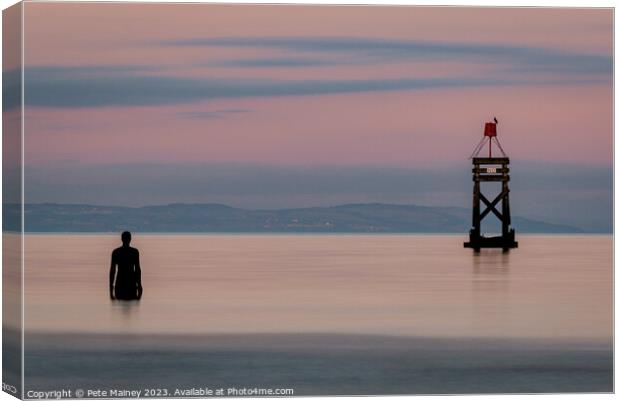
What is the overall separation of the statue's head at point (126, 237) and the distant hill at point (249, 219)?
8cm

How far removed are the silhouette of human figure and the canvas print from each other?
0.02 metres

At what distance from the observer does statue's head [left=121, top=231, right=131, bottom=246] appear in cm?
1142

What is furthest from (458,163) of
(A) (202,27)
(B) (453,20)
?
(A) (202,27)

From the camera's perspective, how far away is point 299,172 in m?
11.9

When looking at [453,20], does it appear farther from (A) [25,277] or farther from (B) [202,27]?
(A) [25,277]

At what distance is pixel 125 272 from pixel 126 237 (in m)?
0.40

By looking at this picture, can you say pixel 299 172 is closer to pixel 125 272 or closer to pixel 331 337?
pixel 331 337

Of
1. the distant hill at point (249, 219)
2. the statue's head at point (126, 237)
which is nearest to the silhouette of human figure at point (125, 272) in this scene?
the statue's head at point (126, 237)

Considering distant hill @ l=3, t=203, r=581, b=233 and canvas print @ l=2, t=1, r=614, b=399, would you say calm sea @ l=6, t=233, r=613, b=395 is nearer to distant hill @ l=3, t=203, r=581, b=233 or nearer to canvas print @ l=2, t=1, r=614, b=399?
canvas print @ l=2, t=1, r=614, b=399

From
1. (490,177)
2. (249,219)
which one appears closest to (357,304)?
(249,219)

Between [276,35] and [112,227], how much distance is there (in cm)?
182

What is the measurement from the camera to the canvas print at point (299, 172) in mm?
10898

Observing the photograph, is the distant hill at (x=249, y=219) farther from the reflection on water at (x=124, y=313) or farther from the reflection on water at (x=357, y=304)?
the reflection on water at (x=124, y=313)

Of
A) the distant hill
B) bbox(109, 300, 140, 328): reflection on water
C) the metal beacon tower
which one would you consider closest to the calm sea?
bbox(109, 300, 140, 328): reflection on water
